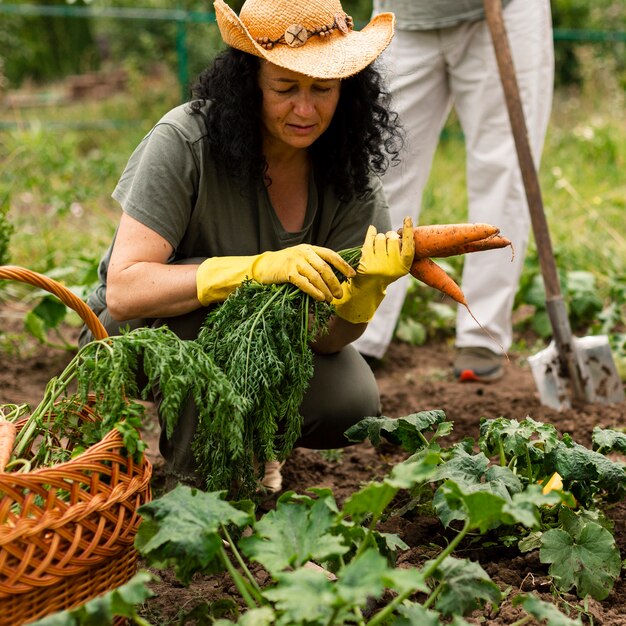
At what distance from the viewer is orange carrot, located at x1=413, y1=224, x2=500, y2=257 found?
238 centimetres

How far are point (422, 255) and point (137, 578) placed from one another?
3.89ft

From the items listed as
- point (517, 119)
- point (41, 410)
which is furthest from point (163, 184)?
point (517, 119)

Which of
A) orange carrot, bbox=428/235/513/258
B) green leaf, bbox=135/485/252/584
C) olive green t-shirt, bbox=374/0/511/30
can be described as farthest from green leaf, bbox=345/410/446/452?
olive green t-shirt, bbox=374/0/511/30

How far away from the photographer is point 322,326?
2.35 metres

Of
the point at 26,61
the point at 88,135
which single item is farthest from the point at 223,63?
the point at 26,61

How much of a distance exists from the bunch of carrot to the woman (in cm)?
8

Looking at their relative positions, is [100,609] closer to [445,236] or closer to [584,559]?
[584,559]

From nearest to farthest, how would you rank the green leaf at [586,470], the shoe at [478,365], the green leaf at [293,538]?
the green leaf at [293,538] → the green leaf at [586,470] → the shoe at [478,365]

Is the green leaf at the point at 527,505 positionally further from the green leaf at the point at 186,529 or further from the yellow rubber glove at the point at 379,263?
the yellow rubber glove at the point at 379,263

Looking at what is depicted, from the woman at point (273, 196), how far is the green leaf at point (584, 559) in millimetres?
738

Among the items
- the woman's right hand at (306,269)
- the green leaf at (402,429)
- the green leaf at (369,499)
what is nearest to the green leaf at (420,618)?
the green leaf at (369,499)

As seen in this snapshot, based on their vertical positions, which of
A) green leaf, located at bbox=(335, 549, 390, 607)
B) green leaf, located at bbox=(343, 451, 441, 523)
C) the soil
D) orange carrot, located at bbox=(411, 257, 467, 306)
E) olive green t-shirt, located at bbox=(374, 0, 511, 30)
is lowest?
the soil

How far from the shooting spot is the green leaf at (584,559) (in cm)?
214

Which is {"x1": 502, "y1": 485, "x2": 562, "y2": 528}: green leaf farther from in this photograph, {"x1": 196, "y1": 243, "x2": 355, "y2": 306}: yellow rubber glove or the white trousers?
the white trousers
